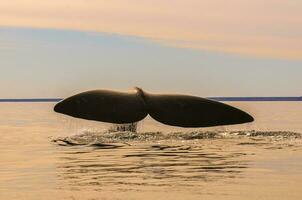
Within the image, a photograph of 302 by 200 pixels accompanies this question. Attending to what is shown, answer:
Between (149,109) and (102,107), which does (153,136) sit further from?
(102,107)

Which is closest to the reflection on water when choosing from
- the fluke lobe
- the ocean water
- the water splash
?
the ocean water

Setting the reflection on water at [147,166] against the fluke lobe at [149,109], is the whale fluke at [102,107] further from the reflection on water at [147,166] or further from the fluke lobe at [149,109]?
the reflection on water at [147,166]

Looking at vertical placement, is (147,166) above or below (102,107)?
Answer: below

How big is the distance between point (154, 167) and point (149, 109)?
416 centimetres

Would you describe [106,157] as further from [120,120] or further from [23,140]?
[23,140]

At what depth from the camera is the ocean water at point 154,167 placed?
1151 cm

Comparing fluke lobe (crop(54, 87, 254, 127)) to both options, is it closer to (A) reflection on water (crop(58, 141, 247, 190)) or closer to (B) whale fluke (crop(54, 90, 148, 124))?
(B) whale fluke (crop(54, 90, 148, 124))

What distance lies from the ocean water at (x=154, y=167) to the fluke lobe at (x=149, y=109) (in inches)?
18.9

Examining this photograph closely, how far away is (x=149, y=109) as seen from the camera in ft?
62.3

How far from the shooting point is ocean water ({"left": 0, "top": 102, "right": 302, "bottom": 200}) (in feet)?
37.8

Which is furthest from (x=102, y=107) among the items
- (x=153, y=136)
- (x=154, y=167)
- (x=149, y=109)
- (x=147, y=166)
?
(x=153, y=136)

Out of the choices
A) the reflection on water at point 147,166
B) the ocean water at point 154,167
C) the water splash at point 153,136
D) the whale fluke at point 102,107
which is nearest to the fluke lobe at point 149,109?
the whale fluke at point 102,107

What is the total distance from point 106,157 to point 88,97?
2.04 metres

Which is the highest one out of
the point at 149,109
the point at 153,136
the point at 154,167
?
the point at 149,109
